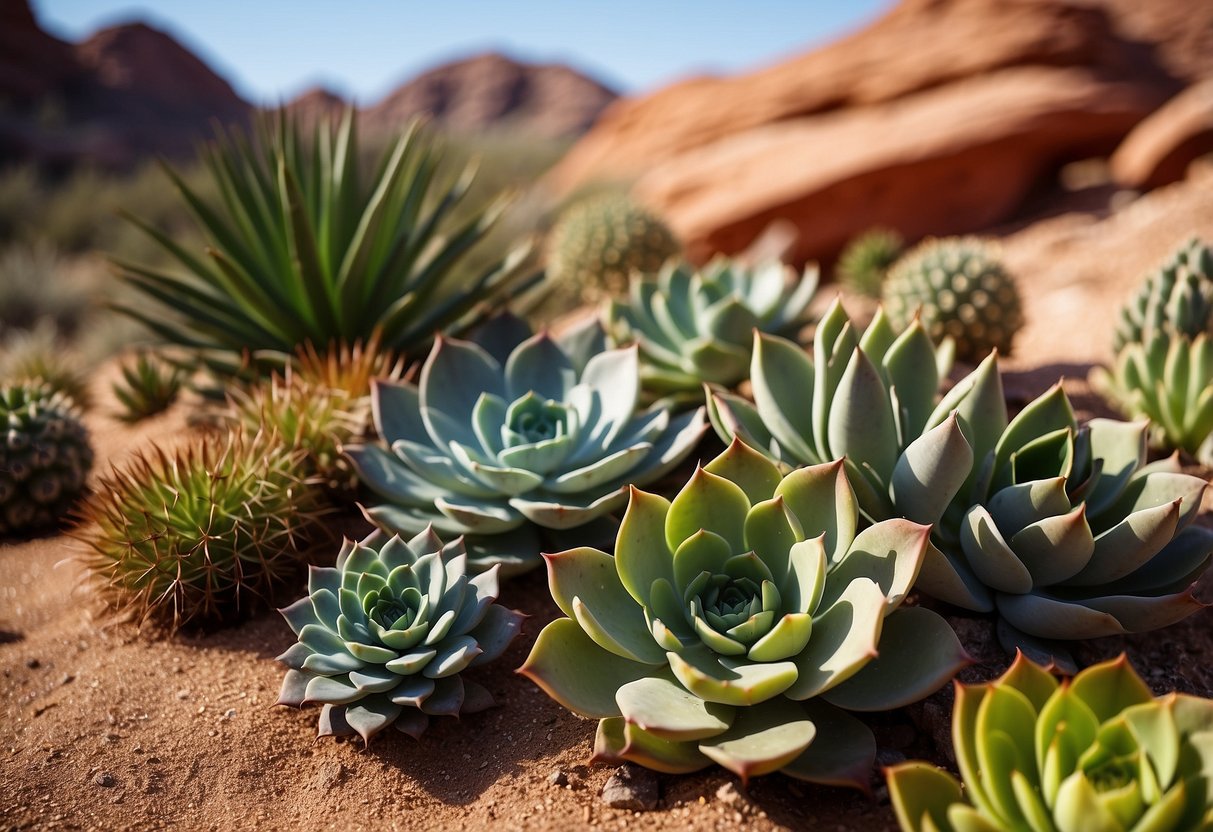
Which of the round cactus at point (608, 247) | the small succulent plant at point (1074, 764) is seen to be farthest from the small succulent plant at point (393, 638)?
the round cactus at point (608, 247)

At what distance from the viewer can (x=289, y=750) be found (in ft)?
7.40

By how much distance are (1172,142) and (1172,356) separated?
240 inches

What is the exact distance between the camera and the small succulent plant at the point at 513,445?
2.50 metres

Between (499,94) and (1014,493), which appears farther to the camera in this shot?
(499,94)

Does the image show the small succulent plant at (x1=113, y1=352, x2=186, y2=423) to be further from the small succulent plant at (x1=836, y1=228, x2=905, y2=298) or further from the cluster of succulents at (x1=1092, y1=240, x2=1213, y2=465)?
the small succulent plant at (x1=836, y1=228, x2=905, y2=298)

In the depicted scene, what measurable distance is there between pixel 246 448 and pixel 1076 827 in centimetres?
256

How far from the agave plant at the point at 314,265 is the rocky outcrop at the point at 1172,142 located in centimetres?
705

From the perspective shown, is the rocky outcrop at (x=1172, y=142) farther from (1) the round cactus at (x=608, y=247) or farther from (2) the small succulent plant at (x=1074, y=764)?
(2) the small succulent plant at (x=1074, y=764)

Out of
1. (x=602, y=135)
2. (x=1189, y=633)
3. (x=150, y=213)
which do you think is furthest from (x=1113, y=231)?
(x=150, y=213)

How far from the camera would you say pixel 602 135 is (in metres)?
15.5

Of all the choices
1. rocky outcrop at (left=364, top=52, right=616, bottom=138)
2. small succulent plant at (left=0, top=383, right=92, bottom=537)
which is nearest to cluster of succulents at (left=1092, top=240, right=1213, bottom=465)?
small succulent plant at (left=0, top=383, right=92, bottom=537)

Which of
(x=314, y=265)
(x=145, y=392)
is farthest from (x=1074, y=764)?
Answer: (x=145, y=392)

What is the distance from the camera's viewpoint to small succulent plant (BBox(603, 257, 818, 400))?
3160 millimetres

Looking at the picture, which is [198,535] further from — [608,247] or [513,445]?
[608,247]
